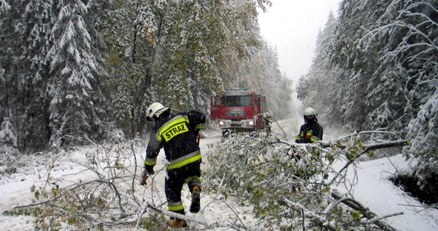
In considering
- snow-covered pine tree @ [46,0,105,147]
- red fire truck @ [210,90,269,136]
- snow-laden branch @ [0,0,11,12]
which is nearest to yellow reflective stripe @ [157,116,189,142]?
snow-covered pine tree @ [46,0,105,147]

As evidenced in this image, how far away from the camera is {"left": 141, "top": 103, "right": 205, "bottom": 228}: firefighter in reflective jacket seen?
5316mm

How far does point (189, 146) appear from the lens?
17.8 feet

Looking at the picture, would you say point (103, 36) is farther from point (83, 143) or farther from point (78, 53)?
point (83, 143)

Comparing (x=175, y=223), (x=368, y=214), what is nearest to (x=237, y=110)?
(x=175, y=223)

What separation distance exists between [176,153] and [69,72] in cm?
930

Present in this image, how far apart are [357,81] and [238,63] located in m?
5.88

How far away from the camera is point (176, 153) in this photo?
5.38 metres

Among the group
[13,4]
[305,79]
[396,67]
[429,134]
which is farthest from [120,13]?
[305,79]

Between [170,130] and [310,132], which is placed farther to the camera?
[310,132]

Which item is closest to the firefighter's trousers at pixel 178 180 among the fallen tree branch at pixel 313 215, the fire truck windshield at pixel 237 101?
the fallen tree branch at pixel 313 215

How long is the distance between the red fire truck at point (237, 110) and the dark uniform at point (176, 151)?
12.4 meters

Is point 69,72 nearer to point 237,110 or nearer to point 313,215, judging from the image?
point 237,110

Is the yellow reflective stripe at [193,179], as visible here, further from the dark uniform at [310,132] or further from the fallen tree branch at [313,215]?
the dark uniform at [310,132]

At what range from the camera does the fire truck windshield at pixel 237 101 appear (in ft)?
59.8
